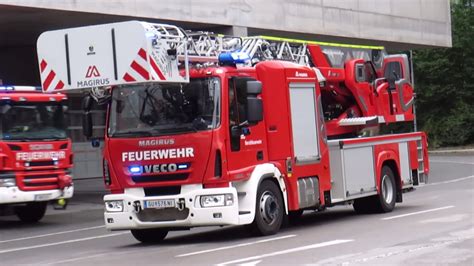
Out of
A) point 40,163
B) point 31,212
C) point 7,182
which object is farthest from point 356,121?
point 31,212

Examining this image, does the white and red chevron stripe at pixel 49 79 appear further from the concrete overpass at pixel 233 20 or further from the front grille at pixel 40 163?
the front grille at pixel 40 163

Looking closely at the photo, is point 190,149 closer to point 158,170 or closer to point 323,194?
point 158,170

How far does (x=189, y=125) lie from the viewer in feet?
41.1

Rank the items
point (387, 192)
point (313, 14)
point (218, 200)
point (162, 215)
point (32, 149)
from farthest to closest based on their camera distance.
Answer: point (313, 14)
point (32, 149)
point (387, 192)
point (162, 215)
point (218, 200)

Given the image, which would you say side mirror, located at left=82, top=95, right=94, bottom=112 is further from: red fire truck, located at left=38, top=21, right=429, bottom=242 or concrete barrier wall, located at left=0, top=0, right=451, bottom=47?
concrete barrier wall, located at left=0, top=0, right=451, bottom=47

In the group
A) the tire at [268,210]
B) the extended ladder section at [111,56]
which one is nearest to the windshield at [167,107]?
the extended ladder section at [111,56]

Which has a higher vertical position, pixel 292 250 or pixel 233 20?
pixel 233 20

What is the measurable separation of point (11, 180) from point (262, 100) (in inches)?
291

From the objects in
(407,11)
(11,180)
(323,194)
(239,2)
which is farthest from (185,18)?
(407,11)

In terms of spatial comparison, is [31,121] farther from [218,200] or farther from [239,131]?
[218,200]

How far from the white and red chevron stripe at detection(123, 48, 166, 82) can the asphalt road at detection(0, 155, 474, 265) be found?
2.53 metres

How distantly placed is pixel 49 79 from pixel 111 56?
1.24 m

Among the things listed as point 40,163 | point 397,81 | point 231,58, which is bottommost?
point 40,163

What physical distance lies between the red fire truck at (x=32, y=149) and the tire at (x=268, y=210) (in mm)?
7249
